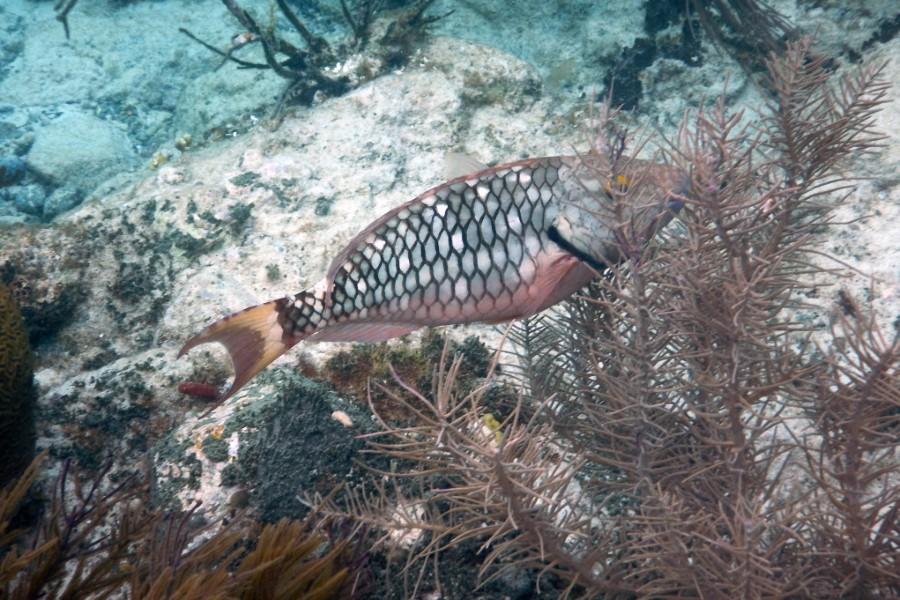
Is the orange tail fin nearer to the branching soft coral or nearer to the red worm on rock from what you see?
the branching soft coral

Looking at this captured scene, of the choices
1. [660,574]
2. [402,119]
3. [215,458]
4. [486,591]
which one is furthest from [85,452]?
[402,119]

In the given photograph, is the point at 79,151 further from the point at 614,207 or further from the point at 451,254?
the point at 614,207

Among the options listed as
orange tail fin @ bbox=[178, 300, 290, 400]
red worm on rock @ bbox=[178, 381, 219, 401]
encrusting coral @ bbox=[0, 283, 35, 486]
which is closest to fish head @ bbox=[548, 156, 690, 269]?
orange tail fin @ bbox=[178, 300, 290, 400]

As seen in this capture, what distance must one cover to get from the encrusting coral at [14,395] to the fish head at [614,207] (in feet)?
10.8

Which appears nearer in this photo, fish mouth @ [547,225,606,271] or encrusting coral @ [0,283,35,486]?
fish mouth @ [547,225,606,271]

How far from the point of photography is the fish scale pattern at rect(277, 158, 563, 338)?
276cm

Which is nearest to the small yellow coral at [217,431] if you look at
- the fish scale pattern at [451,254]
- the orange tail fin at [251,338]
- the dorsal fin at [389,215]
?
the orange tail fin at [251,338]

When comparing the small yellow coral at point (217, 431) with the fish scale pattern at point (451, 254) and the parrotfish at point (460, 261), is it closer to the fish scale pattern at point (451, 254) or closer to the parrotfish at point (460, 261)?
the parrotfish at point (460, 261)

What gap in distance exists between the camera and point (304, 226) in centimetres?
506

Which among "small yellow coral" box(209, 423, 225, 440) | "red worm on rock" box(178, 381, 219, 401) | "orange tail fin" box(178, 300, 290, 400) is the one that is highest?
"orange tail fin" box(178, 300, 290, 400)

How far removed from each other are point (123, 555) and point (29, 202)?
7.87 metres

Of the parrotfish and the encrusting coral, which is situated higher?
the parrotfish

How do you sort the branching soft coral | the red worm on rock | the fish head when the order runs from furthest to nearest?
the red worm on rock → the fish head → the branching soft coral

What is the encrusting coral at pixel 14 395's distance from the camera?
10.7 feet
